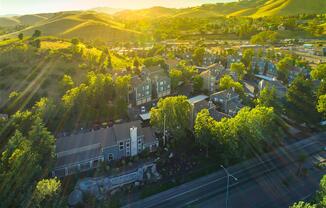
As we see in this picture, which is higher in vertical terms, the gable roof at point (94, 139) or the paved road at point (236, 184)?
the gable roof at point (94, 139)

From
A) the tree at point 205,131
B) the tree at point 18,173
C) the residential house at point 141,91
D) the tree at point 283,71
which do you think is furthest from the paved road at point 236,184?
the tree at point 283,71

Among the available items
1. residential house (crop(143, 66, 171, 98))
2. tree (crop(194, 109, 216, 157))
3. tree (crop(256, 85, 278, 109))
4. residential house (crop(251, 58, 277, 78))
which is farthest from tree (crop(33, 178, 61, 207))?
residential house (crop(251, 58, 277, 78))

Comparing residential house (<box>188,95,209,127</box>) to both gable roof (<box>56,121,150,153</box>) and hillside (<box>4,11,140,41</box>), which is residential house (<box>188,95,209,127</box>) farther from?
hillside (<box>4,11,140,41</box>)

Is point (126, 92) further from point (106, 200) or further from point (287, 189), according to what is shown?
point (287, 189)

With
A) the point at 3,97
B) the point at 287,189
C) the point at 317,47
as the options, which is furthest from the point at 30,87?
the point at 317,47

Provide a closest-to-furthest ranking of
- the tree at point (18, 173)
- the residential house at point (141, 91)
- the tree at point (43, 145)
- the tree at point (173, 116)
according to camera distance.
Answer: the tree at point (18, 173) < the tree at point (43, 145) < the tree at point (173, 116) < the residential house at point (141, 91)

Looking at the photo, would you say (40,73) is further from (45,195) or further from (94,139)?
(45,195)

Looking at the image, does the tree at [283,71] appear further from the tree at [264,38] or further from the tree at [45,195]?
the tree at [45,195]

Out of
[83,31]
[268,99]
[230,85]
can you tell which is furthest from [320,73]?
[83,31]
